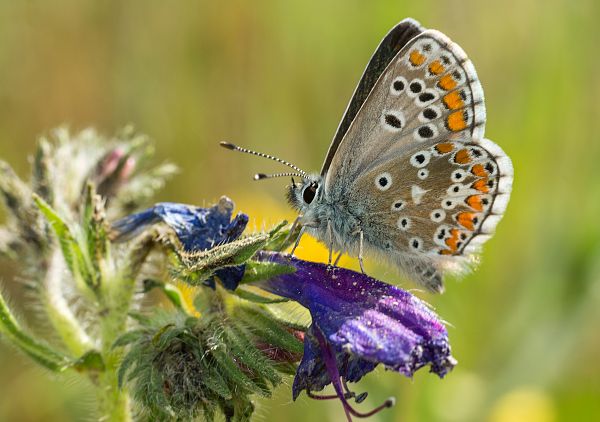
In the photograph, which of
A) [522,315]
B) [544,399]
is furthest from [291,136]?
[544,399]

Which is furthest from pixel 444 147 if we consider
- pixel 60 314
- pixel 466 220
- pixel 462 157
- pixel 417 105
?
pixel 60 314

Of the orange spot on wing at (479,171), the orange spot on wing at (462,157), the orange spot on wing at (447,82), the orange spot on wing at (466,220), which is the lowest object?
the orange spot on wing at (466,220)

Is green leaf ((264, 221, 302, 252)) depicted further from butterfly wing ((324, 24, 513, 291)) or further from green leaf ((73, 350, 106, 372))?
green leaf ((73, 350, 106, 372))

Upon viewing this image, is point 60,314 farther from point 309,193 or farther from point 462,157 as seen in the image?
point 462,157

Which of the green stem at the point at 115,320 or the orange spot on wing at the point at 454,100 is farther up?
the orange spot on wing at the point at 454,100

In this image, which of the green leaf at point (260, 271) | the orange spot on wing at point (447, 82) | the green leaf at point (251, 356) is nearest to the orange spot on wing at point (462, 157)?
the orange spot on wing at point (447, 82)

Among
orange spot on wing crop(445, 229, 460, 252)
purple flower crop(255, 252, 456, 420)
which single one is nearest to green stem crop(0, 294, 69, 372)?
purple flower crop(255, 252, 456, 420)

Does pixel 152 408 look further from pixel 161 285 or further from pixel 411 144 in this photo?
pixel 411 144

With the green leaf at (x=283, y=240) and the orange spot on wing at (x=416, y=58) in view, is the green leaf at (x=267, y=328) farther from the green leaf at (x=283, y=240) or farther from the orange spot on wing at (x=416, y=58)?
the orange spot on wing at (x=416, y=58)
